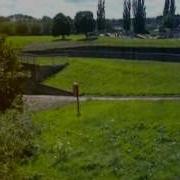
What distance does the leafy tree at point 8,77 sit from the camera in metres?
Answer: 19.5

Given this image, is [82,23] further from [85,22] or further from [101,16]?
[101,16]

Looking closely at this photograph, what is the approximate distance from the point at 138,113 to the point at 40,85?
47.1 feet

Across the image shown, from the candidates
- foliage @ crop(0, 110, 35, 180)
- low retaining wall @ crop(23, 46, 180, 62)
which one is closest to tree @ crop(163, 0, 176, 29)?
low retaining wall @ crop(23, 46, 180, 62)

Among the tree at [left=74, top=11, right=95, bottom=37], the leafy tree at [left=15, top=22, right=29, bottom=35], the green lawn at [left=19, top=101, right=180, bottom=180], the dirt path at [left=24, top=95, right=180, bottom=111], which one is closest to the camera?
the green lawn at [left=19, top=101, right=180, bottom=180]

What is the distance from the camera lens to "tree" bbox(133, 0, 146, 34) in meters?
90.4

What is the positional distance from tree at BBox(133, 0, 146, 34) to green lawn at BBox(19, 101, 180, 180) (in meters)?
68.6

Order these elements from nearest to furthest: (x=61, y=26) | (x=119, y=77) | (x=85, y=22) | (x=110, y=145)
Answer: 1. (x=110, y=145)
2. (x=119, y=77)
3. (x=61, y=26)
4. (x=85, y=22)

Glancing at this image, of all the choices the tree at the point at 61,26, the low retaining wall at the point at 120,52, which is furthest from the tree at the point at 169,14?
the low retaining wall at the point at 120,52

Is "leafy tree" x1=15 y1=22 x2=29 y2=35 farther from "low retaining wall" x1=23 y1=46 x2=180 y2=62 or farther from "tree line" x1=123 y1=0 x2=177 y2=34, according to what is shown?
"low retaining wall" x1=23 y1=46 x2=180 y2=62

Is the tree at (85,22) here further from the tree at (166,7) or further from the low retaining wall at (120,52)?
the tree at (166,7)

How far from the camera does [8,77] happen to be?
19.9 metres

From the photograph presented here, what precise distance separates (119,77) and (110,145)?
17.1 meters

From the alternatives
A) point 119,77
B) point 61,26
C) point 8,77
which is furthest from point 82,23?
point 8,77

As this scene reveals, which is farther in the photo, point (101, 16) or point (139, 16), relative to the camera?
point (101, 16)
